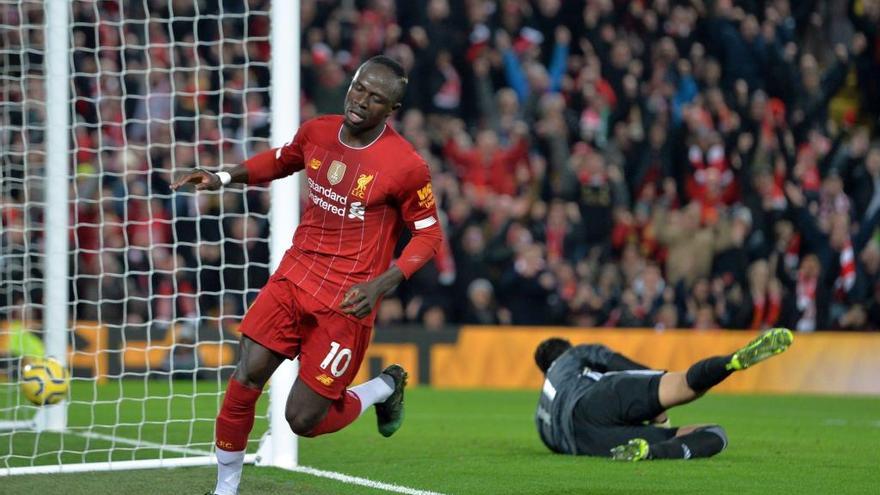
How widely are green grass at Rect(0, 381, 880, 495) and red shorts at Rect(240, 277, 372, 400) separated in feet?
3.40

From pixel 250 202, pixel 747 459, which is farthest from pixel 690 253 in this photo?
pixel 747 459

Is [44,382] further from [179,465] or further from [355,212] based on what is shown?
[355,212]

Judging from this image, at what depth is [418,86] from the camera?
1758 centimetres

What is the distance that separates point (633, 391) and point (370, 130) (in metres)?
3.01

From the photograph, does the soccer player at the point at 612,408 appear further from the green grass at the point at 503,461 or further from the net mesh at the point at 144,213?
the net mesh at the point at 144,213

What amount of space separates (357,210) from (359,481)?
1.91m

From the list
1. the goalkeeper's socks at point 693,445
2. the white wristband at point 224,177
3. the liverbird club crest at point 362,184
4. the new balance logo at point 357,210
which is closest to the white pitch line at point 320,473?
the new balance logo at point 357,210

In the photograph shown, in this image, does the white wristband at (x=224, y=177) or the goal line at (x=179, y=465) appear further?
the goal line at (x=179, y=465)

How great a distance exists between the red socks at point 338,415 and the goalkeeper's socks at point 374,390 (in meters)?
0.12

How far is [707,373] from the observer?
7938 mm

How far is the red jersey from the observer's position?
6.27 meters

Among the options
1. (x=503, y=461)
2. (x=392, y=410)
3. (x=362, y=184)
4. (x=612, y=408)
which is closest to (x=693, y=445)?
(x=612, y=408)

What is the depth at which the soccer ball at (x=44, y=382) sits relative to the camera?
927 cm

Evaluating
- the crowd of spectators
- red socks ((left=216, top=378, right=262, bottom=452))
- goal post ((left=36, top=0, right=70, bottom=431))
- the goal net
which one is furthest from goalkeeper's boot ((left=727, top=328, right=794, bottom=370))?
the crowd of spectators
